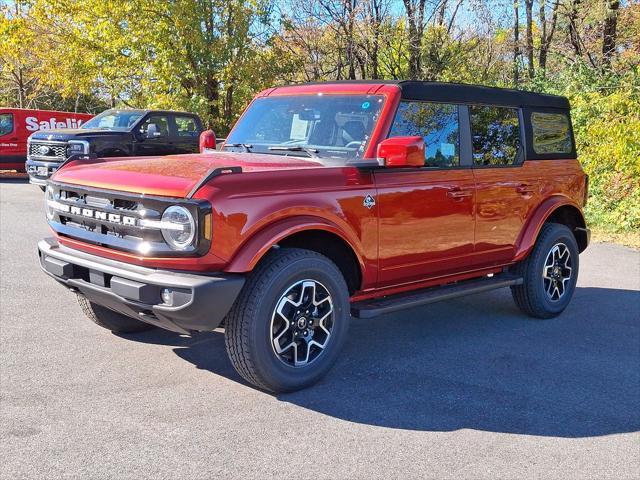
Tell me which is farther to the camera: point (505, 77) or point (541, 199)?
point (505, 77)

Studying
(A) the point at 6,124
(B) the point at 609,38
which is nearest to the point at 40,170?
(A) the point at 6,124

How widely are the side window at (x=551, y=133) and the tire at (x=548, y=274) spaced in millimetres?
757

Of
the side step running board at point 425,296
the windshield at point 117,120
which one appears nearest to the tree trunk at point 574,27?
the windshield at point 117,120

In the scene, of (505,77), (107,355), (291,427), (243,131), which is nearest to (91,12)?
(505,77)

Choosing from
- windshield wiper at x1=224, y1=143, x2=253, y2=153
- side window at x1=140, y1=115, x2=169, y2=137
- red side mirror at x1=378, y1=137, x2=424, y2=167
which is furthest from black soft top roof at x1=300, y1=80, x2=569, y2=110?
side window at x1=140, y1=115, x2=169, y2=137

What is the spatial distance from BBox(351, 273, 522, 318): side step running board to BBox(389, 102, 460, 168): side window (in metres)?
0.99

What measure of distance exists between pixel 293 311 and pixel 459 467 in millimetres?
1390

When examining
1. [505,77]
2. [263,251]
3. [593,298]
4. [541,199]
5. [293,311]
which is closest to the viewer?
[263,251]

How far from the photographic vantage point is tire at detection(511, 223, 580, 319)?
6.04 m

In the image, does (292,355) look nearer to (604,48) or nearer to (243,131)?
(243,131)

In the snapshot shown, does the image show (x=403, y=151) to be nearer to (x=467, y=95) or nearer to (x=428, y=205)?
(x=428, y=205)

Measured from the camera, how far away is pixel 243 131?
5.58 meters

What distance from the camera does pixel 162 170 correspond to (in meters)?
4.17

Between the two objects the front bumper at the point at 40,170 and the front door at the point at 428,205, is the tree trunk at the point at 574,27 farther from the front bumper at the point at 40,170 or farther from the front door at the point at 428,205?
the front door at the point at 428,205
